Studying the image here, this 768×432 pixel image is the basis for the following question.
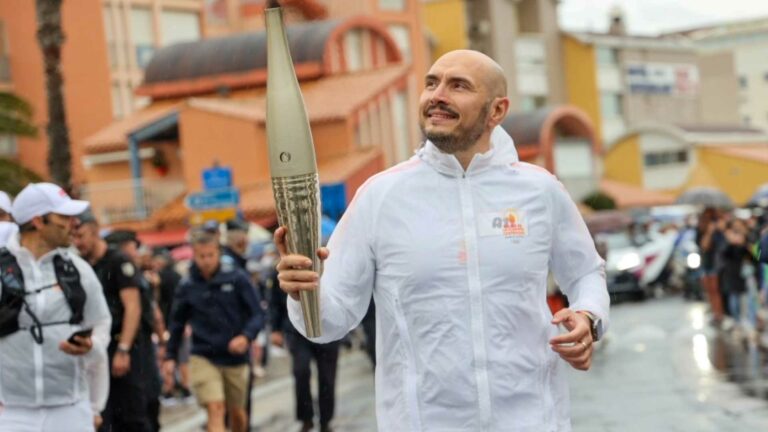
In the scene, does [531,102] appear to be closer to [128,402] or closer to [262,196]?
[262,196]

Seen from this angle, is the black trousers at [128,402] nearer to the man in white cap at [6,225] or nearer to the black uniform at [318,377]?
the man in white cap at [6,225]

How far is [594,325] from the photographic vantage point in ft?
16.4

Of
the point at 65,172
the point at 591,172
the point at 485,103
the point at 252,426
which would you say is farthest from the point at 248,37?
the point at 485,103

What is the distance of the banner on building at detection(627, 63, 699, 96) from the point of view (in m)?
84.2

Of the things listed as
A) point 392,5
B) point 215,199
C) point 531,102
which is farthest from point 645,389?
A: point 531,102

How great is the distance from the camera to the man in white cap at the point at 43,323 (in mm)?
7516

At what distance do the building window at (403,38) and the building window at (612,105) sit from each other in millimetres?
23200

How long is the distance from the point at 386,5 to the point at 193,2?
24.8 feet

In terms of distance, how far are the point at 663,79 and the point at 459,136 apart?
8290 cm

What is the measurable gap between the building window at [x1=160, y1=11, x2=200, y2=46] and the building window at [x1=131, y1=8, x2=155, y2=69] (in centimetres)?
60

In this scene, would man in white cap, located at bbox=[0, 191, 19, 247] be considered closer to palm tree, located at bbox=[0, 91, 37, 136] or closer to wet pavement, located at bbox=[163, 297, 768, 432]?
wet pavement, located at bbox=[163, 297, 768, 432]

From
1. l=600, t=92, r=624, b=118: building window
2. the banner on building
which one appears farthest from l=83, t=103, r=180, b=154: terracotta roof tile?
the banner on building

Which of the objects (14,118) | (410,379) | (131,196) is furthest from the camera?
(131,196)

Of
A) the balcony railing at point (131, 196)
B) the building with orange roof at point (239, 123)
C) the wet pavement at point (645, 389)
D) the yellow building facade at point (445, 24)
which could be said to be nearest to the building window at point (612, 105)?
the yellow building facade at point (445, 24)
